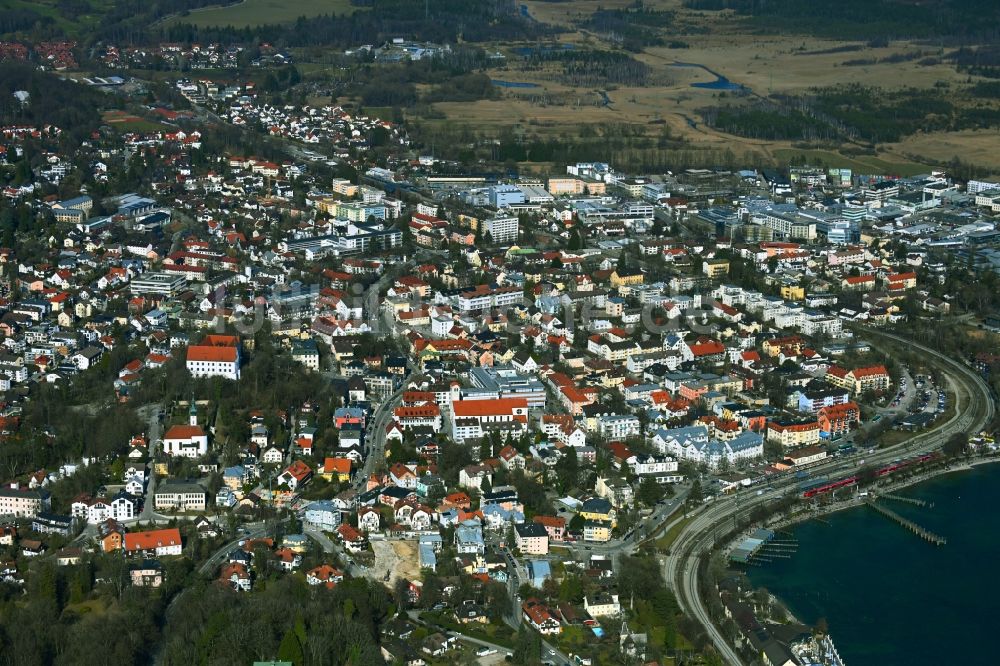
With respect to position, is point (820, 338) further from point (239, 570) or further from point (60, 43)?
point (60, 43)

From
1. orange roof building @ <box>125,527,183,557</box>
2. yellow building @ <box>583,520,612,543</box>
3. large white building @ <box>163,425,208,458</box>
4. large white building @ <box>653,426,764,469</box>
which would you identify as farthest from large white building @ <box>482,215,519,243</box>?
orange roof building @ <box>125,527,183,557</box>

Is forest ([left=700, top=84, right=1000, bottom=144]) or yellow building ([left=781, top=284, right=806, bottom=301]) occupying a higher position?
forest ([left=700, top=84, right=1000, bottom=144])

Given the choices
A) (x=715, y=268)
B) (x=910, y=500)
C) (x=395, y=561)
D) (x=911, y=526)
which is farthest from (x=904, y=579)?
(x=715, y=268)

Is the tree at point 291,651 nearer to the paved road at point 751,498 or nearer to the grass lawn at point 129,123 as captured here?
the paved road at point 751,498

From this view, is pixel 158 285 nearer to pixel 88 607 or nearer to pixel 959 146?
pixel 88 607

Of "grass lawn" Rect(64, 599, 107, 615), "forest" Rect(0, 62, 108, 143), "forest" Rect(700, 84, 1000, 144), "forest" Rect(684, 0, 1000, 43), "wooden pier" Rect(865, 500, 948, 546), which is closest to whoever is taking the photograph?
"grass lawn" Rect(64, 599, 107, 615)

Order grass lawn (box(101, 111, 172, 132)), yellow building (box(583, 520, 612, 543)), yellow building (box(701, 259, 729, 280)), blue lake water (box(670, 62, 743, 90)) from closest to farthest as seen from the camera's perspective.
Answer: yellow building (box(583, 520, 612, 543)) < yellow building (box(701, 259, 729, 280)) < grass lawn (box(101, 111, 172, 132)) < blue lake water (box(670, 62, 743, 90))

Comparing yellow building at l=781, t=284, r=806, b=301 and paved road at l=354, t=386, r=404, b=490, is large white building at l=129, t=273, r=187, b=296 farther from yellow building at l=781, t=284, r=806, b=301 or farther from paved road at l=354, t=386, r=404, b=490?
yellow building at l=781, t=284, r=806, b=301

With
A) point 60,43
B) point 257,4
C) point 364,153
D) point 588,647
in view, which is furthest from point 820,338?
point 257,4
